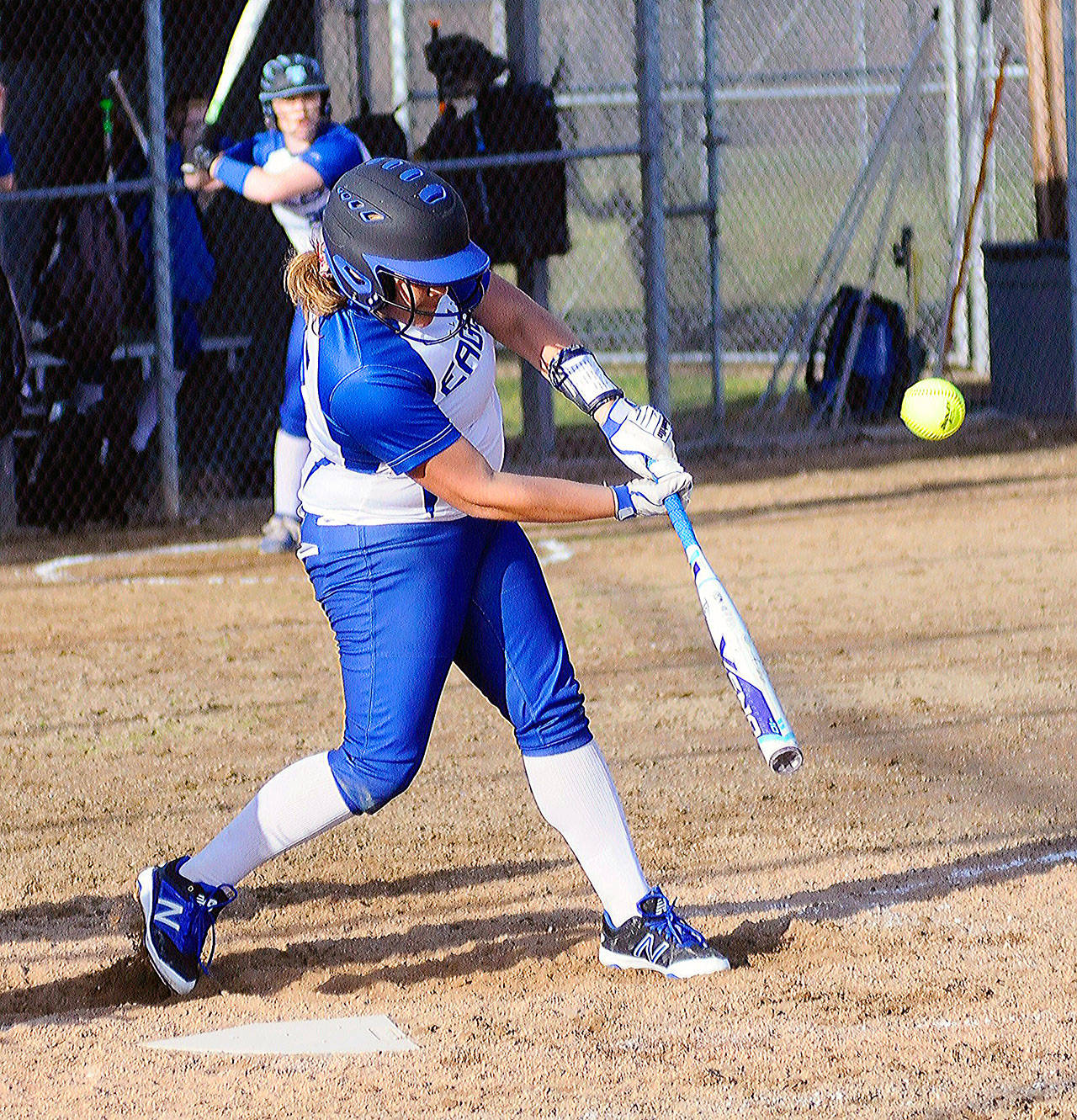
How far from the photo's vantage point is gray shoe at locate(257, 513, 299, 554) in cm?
845

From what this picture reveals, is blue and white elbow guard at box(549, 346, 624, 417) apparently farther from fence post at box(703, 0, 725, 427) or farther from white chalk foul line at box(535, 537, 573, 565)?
fence post at box(703, 0, 725, 427)

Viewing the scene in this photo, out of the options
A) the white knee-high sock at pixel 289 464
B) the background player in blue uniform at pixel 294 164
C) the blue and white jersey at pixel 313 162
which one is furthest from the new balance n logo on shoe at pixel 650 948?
the blue and white jersey at pixel 313 162

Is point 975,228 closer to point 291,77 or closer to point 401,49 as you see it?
point 401,49

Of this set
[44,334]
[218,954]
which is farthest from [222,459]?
[218,954]

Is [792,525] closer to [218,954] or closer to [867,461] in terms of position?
[867,461]

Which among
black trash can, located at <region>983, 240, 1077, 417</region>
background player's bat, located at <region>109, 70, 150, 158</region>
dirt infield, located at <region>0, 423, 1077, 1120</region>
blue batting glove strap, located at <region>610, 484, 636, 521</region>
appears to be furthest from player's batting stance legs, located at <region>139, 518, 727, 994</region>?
black trash can, located at <region>983, 240, 1077, 417</region>

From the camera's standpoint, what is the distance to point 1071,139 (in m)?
11.0

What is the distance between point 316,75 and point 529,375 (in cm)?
340

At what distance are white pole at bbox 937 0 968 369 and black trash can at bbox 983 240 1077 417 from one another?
1.21ft

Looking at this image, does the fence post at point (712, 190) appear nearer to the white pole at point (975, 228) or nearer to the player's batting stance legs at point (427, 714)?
the white pole at point (975, 228)

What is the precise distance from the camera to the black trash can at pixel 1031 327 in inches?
449

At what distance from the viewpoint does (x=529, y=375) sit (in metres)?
10.9

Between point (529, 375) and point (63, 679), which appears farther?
point (529, 375)

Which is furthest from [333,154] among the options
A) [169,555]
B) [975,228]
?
[975,228]
